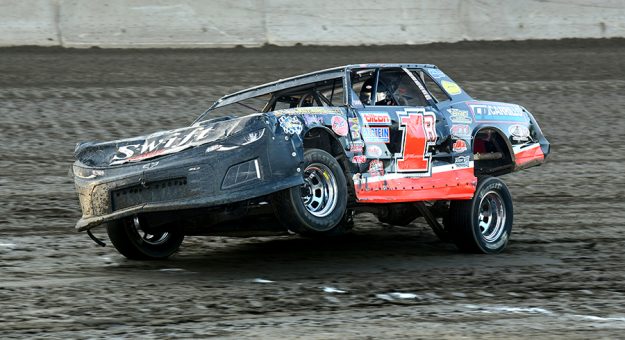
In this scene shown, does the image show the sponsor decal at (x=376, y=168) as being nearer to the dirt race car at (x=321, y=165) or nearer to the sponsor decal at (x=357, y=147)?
the dirt race car at (x=321, y=165)

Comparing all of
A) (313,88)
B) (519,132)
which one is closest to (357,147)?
(313,88)

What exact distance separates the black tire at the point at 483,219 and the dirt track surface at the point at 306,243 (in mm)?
143

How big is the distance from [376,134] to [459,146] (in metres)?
0.97

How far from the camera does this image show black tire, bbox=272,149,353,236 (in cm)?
723

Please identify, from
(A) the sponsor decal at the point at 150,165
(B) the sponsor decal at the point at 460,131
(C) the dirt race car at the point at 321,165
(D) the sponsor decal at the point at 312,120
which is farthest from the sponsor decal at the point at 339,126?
(A) the sponsor decal at the point at 150,165

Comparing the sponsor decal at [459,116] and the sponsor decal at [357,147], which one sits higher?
the sponsor decal at [459,116]

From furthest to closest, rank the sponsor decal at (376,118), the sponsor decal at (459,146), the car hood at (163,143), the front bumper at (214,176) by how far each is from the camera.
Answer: the sponsor decal at (459,146), the sponsor decal at (376,118), the car hood at (163,143), the front bumper at (214,176)

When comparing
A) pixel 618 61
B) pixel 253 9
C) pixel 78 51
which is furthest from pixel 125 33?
pixel 618 61

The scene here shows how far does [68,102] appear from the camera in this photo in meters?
13.8

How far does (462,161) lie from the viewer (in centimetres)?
877

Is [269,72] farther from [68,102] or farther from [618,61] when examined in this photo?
[618,61]

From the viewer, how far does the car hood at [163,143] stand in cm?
734

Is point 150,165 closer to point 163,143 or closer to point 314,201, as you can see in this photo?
point 163,143

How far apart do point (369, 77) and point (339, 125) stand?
91 cm
